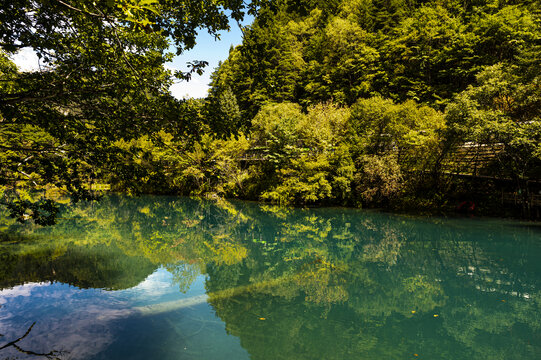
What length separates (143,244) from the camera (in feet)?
33.4

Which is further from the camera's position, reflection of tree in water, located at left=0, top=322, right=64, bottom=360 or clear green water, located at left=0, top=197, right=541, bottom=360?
clear green water, located at left=0, top=197, right=541, bottom=360

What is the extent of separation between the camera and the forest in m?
3.29

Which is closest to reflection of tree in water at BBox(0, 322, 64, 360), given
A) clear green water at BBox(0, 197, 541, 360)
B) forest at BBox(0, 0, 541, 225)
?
clear green water at BBox(0, 197, 541, 360)

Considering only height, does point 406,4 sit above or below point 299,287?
above

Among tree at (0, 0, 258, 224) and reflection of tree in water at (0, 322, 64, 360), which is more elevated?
tree at (0, 0, 258, 224)

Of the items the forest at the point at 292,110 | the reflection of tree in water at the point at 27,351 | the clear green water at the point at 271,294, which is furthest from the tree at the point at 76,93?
the clear green water at the point at 271,294

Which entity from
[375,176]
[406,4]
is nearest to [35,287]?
[375,176]

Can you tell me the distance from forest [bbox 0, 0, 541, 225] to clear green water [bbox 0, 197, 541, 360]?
6.43ft

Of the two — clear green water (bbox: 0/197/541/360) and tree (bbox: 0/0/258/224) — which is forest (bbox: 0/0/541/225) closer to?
tree (bbox: 0/0/258/224)

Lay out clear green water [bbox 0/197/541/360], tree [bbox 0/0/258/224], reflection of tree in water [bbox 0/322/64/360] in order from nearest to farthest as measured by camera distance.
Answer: tree [bbox 0/0/258/224]
reflection of tree in water [bbox 0/322/64/360]
clear green water [bbox 0/197/541/360]

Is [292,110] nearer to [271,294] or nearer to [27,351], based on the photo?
[271,294]

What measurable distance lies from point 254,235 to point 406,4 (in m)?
32.9

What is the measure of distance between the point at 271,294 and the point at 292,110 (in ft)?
68.3

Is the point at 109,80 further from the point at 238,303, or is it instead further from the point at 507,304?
the point at 507,304
